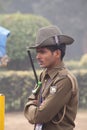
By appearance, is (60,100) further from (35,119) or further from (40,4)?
(40,4)

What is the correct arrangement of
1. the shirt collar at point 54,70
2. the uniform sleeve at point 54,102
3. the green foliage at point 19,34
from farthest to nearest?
the green foliage at point 19,34 → the shirt collar at point 54,70 → the uniform sleeve at point 54,102

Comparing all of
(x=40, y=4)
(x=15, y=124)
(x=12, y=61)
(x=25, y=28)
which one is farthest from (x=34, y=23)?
(x=40, y=4)

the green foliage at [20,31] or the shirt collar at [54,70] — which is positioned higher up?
the green foliage at [20,31]

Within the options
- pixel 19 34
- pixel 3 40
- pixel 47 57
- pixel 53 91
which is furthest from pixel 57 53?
pixel 19 34

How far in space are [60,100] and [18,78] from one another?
283 inches

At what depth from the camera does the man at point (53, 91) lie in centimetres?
279

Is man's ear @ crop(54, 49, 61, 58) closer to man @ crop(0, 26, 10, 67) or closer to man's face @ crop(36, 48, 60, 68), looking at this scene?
man's face @ crop(36, 48, 60, 68)

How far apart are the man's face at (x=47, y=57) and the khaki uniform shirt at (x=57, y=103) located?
0.16ft

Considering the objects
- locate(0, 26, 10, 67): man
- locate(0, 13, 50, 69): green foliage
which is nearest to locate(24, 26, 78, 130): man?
locate(0, 26, 10, 67): man

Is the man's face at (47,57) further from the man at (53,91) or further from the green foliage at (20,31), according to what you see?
the green foliage at (20,31)

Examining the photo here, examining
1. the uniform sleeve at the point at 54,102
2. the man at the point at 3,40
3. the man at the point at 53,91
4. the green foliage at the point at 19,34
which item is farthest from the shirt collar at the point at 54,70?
the green foliage at the point at 19,34

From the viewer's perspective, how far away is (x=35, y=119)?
2.83 meters

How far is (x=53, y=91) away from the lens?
2.79 m

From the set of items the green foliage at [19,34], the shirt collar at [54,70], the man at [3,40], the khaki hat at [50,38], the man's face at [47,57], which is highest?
the green foliage at [19,34]
